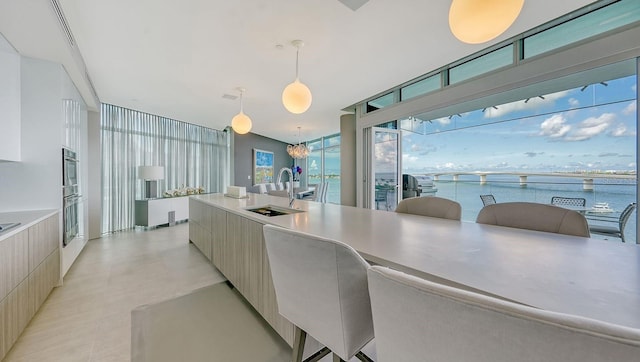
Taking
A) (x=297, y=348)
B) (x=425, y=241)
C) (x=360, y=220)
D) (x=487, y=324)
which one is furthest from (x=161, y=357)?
(x=487, y=324)

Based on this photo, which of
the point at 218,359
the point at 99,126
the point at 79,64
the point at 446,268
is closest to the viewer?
the point at 446,268

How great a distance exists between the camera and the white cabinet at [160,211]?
4832 mm

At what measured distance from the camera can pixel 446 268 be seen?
78 cm

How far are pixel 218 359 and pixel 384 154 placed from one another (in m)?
4.41

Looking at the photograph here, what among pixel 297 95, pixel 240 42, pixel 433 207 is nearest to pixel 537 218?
pixel 433 207

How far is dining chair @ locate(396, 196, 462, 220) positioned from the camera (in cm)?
172

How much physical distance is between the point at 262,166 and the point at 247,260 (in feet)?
23.0

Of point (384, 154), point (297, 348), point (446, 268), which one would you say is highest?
point (384, 154)

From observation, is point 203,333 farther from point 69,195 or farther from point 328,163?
point 328,163

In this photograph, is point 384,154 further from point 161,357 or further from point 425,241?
point 161,357

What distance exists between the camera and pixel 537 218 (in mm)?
1376

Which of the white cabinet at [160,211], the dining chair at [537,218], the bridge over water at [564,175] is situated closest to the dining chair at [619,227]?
the bridge over water at [564,175]

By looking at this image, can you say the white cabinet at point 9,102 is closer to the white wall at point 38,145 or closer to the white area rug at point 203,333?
the white wall at point 38,145

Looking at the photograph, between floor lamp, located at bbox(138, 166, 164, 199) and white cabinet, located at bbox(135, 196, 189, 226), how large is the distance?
28 cm
